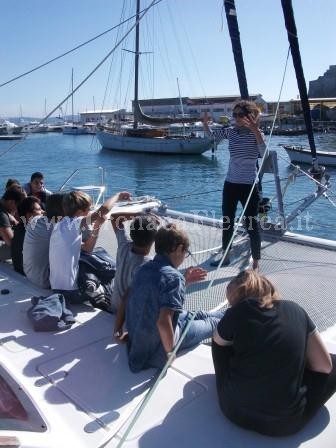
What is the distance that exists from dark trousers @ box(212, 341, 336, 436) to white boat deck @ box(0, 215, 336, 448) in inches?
2.0

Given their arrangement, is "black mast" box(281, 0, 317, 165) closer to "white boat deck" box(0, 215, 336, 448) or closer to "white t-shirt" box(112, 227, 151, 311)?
"white boat deck" box(0, 215, 336, 448)

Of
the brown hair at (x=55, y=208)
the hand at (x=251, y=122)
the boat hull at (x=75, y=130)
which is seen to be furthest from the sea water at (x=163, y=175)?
the boat hull at (x=75, y=130)

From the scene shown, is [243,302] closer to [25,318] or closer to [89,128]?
[25,318]

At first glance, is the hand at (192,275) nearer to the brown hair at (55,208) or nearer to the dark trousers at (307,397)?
the dark trousers at (307,397)

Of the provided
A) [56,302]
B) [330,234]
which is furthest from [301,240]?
[330,234]

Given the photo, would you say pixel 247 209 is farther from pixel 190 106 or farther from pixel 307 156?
pixel 190 106

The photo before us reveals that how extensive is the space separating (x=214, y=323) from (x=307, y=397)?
1.09 metres

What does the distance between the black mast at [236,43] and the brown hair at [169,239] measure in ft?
12.0

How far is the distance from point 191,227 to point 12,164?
3263cm

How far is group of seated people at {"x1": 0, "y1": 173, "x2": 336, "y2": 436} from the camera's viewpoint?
212 centimetres

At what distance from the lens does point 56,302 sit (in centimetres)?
340

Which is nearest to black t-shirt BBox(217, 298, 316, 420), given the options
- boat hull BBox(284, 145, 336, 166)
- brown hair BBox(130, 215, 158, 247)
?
brown hair BBox(130, 215, 158, 247)

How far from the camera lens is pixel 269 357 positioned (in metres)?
2.10

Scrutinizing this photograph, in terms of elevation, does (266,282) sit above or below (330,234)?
above
